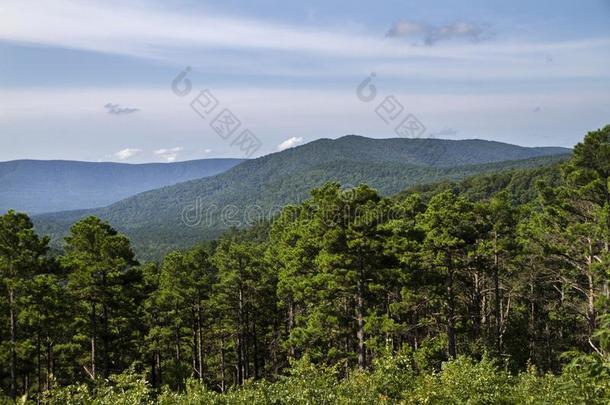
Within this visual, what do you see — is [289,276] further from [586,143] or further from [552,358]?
[552,358]

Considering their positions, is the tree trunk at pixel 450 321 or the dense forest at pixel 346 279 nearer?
the dense forest at pixel 346 279

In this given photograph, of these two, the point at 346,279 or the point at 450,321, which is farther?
the point at 450,321

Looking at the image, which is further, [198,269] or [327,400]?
[198,269]

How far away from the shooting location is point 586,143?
28.6m

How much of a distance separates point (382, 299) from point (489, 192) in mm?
146362

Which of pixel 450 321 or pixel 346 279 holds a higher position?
pixel 346 279

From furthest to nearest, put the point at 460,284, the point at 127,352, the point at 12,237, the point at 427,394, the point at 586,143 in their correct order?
the point at 127,352 → the point at 460,284 → the point at 586,143 → the point at 12,237 → the point at 427,394

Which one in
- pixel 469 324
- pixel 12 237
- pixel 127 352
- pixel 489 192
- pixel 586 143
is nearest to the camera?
pixel 12 237

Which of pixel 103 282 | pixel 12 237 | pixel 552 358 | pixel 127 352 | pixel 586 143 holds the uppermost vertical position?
pixel 586 143

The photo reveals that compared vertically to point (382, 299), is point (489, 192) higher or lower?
higher

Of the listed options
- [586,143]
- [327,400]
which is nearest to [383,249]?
[586,143]

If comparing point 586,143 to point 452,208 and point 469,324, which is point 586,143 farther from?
point 469,324

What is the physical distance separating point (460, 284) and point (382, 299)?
Result: 5.63m

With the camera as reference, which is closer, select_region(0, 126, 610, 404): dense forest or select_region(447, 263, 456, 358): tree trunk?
select_region(0, 126, 610, 404): dense forest
